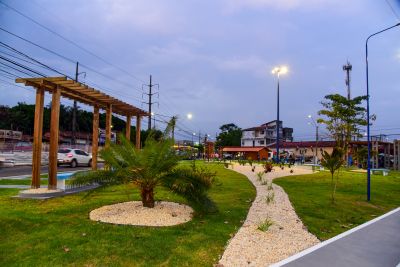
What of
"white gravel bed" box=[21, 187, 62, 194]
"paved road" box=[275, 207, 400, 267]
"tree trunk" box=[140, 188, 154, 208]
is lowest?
"paved road" box=[275, 207, 400, 267]

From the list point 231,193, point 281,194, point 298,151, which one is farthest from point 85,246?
point 298,151

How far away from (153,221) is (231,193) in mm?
5704

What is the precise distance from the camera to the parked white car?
2481 centimetres

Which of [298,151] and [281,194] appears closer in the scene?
[281,194]

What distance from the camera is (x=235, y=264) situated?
4.98m

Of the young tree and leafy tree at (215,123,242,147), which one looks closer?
the young tree

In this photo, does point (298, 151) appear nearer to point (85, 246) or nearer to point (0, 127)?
point (0, 127)

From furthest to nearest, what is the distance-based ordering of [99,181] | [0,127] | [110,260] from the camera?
[0,127]
[99,181]
[110,260]

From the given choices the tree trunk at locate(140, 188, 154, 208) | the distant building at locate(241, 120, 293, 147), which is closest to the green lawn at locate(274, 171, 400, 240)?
the tree trunk at locate(140, 188, 154, 208)

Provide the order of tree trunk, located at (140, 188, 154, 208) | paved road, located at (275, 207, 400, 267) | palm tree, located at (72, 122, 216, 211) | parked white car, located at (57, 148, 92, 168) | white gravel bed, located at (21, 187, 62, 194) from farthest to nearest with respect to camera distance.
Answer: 1. parked white car, located at (57, 148, 92, 168)
2. white gravel bed, located at (21, 187, 62, 194)
3. tree trunk, located at (140, 188, 154, 208)
4. palm tree, located at (72, 122, 216, 211)
5. paved road, located at (275, 207, 400, 267)

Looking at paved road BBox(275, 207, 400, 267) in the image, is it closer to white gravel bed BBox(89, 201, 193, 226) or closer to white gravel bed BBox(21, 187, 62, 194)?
white gravel bed BBox(89, 201, 193, 226)

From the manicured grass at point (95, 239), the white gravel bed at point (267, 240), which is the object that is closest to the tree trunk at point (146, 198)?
the manicured grass at point (95, 239)

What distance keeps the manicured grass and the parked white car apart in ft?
57.4

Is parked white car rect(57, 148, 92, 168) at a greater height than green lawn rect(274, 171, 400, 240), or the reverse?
parked white car rect(57, 148, 92, 168)
